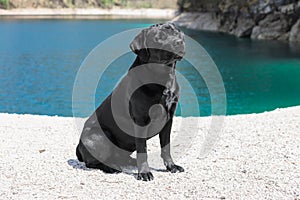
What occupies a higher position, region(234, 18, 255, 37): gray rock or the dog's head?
the dog's head

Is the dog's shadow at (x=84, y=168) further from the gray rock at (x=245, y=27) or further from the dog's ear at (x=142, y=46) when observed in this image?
the gray rock at (x=245, y=27)

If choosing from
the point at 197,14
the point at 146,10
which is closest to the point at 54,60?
the point at 197,14

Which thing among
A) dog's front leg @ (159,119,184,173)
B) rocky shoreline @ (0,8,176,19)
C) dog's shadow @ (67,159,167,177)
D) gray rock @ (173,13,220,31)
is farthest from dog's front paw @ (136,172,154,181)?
rocky shoreline @ (0,8,176,19)

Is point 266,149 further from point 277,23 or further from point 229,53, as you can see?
point 277,23

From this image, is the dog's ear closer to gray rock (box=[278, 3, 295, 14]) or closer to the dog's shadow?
the dog's shadow

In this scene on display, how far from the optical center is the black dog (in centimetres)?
555

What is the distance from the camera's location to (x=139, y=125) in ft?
19.3

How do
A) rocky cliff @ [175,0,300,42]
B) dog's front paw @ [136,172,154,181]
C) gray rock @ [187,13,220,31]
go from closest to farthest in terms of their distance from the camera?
1. dog's front paw @ [136,172,154,181]
2. rocky cliff @ [175,0,300,42]
3. gray rock @ [187,13,220,31]

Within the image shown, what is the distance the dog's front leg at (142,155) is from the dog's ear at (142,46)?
988mm

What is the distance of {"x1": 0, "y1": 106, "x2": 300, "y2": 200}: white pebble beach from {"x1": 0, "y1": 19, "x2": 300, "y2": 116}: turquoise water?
8.95 m

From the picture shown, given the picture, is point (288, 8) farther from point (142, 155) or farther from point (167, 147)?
point (142, 155)

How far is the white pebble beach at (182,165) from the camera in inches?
231

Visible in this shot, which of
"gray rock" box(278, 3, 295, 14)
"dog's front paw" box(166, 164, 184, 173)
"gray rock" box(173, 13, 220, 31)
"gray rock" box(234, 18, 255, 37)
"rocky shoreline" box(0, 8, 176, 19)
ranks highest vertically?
"dog's front paw" box(166, 164, 184, 173)

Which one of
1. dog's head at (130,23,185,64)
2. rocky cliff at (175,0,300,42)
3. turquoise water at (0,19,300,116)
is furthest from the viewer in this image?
rocky cliff at (175,0,300,42)
